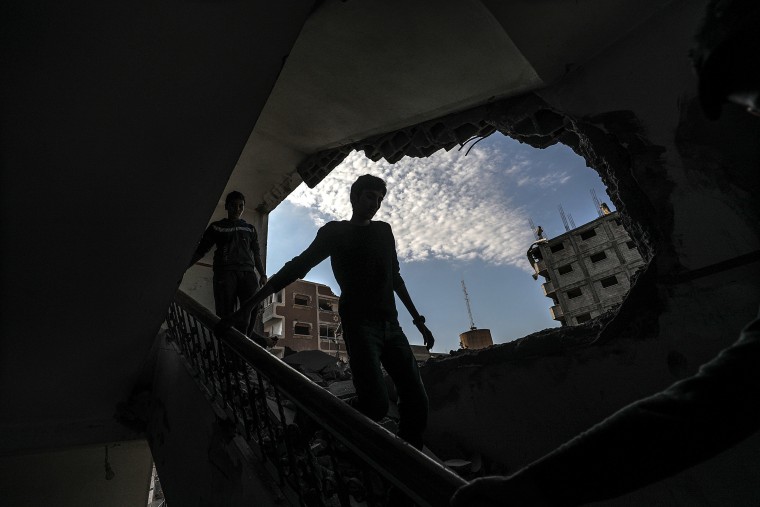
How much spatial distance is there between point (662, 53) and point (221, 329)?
152 inches

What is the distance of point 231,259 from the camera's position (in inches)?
150

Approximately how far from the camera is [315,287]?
35.5m

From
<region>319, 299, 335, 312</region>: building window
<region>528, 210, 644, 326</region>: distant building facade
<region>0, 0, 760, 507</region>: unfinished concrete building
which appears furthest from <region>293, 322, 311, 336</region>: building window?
<region>0, 0, 760, 507</region>: unfinished concrete building

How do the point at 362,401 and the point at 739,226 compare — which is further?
the point at 739,226

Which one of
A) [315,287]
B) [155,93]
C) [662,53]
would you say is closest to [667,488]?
[662,53]

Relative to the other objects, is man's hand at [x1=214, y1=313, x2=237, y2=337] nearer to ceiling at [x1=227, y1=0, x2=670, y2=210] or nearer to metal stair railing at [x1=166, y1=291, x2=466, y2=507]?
metal stair railing at [x1=166, y1=291, x2=466, y2=507]

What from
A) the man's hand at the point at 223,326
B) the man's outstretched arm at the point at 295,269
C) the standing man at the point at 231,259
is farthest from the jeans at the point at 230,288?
the man's outstretched arm at the point at 295,269

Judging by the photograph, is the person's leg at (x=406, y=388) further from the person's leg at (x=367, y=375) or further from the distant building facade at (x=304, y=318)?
the distant building facade at (x=304, y=318)

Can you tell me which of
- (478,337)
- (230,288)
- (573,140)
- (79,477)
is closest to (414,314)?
(230,288)

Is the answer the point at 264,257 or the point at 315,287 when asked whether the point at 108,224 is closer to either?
the point at 264,257

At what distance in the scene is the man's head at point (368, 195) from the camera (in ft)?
7.78

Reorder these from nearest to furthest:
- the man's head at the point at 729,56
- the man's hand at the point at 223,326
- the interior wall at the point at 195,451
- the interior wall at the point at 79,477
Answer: the man's head at the point at 729,56, the interior wall at the point at 195,451, the man's hand at the point at 223,326, the interior wall at the point at 79,477

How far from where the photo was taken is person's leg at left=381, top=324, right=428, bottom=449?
2.01 meters

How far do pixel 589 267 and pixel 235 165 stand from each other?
26532 millimetres
